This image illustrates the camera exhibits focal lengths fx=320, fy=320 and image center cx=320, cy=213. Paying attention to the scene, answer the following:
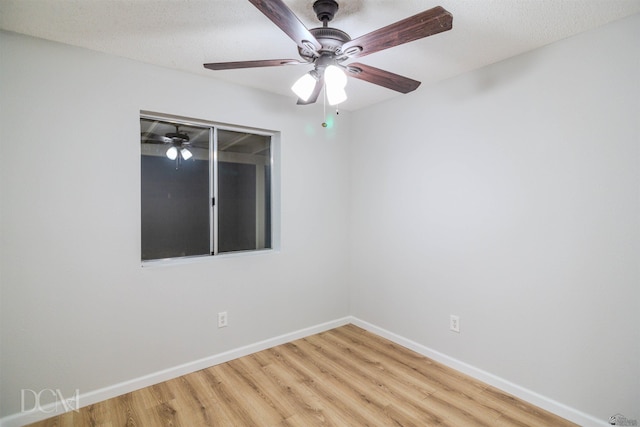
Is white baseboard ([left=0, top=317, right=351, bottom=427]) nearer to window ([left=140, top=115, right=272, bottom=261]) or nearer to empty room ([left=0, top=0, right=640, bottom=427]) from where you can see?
empty room ([left=0, top=0, right=640, bottom=427])

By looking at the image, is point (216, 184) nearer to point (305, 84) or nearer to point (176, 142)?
point (176, 142)

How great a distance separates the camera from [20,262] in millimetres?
A: 1959

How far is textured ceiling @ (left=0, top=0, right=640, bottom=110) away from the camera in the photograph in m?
1.67

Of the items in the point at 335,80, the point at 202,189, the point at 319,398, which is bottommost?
the point at 319,398

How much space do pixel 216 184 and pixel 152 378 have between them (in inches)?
62.5

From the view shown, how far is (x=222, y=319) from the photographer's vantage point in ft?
9.02

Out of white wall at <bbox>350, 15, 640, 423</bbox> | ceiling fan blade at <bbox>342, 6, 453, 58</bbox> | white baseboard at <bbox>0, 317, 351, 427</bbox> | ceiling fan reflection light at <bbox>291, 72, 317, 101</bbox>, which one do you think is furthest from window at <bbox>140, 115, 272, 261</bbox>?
ceiling fan blade at <bbox>342, 6, 453, 58</bbox>

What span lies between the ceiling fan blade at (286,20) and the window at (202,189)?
1.54 m

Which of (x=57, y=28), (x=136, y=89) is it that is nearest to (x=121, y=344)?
(x=136, y=89)

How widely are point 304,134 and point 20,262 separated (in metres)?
2.37

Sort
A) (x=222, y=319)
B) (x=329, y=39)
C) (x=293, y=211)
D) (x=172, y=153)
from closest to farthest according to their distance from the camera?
(x=329, y=39) → (x=172, y=153) → (x=222, y=319) → (x=293, y=211)

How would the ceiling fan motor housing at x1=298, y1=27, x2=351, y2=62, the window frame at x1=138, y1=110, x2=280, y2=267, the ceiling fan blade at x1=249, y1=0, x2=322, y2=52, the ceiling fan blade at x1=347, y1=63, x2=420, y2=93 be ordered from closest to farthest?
the ceiling fan blade at x1=249, y1=0, x2=322, y2=52 < the ceiling fan motor housing at x1=298, y1=27, x2=351, y2=62 < the ceiling fan blade at x1=347, y1=63, x2=420, y2=93 < the window frame at x1=138, y1=110, x2=280, y2=267

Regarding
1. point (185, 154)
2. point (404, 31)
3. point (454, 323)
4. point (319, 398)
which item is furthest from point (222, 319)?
point (404, 31)

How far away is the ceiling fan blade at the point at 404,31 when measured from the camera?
1.22 metres
